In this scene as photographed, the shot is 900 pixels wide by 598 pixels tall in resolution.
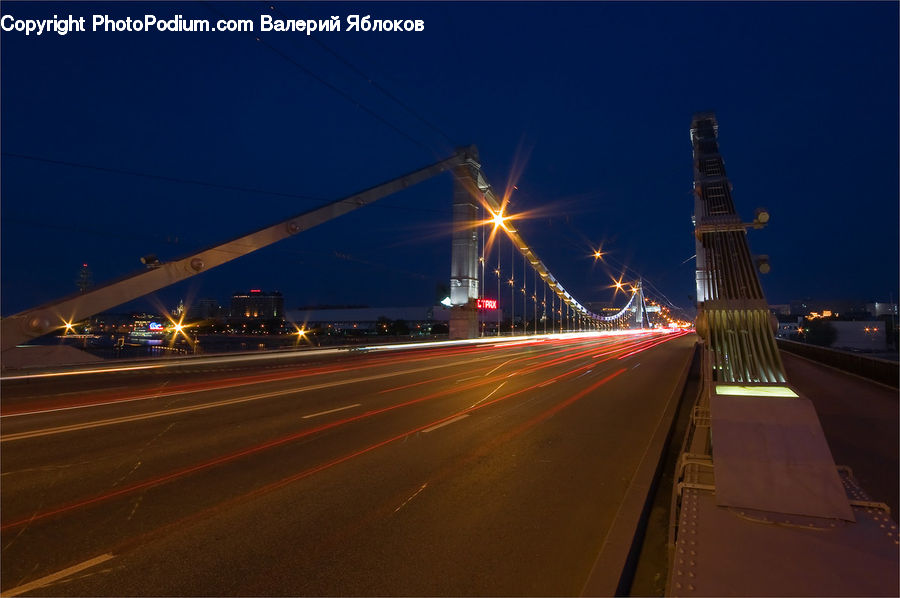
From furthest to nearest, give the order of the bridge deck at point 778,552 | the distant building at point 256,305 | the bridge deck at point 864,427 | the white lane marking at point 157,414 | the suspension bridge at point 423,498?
the distant building at point 256,305, the white lane marking at point 157,414, the bridge deck at point 864,427, the suspension bridge at point 423,498, the bridge deck at point 778,552

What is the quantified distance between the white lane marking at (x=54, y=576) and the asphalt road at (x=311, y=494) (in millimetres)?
18

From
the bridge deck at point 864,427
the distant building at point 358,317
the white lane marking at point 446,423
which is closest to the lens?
the bridge deck at point 864,427

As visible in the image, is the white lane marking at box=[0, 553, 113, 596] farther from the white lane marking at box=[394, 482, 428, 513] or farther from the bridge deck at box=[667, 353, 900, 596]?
the bridge deck at box=[667, 353, 900, 596]

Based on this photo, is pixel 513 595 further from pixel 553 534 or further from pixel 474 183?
pixel 474 183

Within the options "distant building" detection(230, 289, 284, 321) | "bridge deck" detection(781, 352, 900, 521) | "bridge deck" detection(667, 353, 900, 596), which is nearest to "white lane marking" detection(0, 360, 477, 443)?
"bridge deck" detection(667, 353, 900, 596)

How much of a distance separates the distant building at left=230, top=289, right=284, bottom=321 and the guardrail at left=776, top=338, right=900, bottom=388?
13074cm

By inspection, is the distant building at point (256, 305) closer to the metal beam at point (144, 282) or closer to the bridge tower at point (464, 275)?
the bridge tower at point (464, 275)

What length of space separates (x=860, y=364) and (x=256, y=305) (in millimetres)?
144723

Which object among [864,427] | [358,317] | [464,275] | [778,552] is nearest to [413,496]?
[778,552]

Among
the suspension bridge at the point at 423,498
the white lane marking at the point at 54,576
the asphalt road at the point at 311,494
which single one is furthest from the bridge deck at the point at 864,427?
the white lane marking at the point at 54,576

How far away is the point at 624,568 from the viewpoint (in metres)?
3.68

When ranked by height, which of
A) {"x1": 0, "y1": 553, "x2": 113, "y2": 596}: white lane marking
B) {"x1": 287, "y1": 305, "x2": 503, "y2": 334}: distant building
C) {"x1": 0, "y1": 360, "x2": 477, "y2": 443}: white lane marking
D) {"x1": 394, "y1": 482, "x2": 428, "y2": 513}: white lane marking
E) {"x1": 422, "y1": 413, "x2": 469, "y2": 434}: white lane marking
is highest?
{"x1": 287, "y1": 305, "x2": 503, "y2": 334}: distant building

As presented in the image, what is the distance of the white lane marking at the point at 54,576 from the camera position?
11.8 feet

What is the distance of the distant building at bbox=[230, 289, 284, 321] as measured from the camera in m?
141
